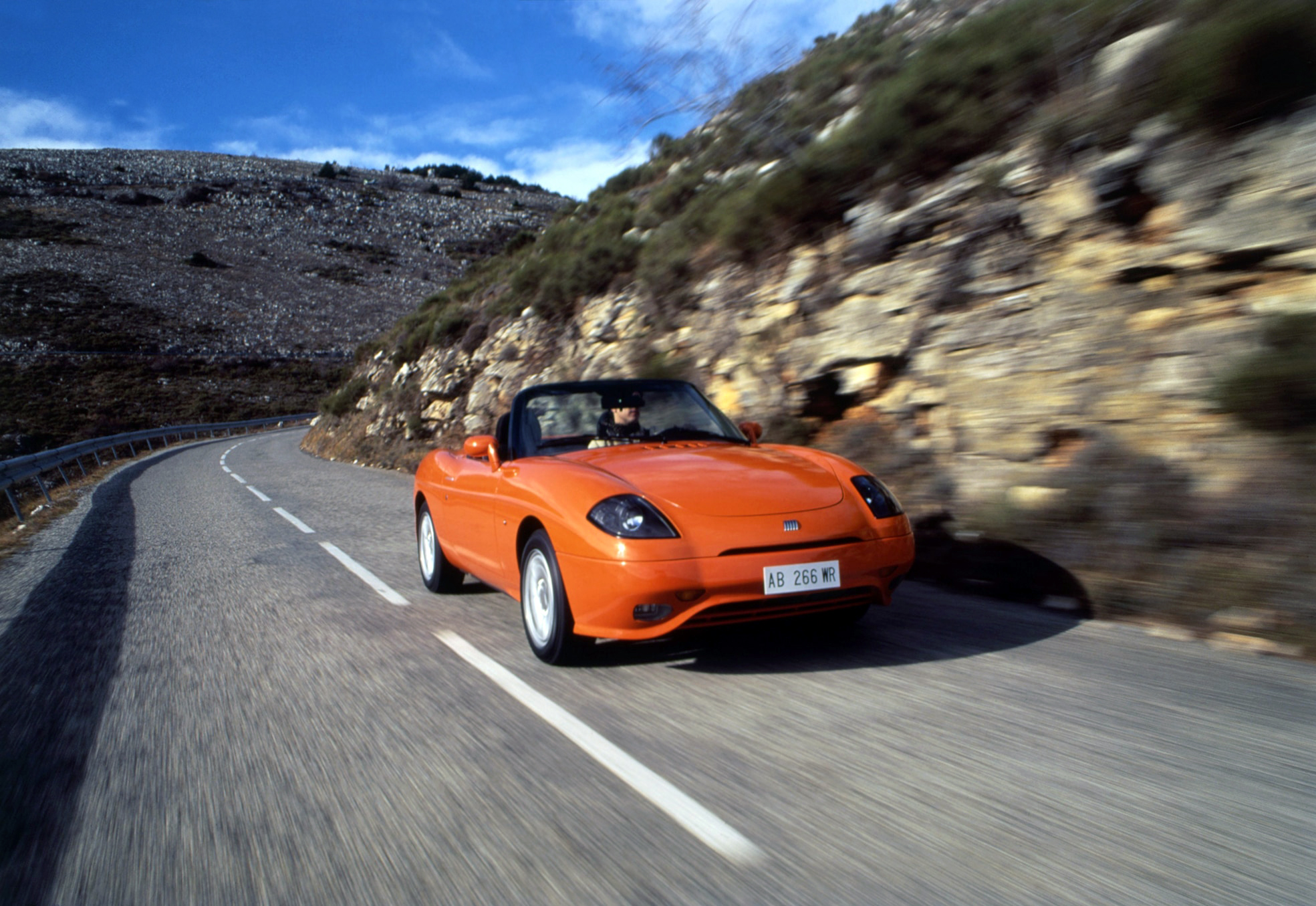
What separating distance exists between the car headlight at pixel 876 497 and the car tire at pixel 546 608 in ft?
4.95

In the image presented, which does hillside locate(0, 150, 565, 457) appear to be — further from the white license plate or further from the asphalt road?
the white license plate

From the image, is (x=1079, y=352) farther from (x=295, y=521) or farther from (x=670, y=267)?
(x=295, y=521)

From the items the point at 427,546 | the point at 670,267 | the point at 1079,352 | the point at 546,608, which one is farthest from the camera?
the point at 670,267

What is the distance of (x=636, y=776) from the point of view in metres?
3.14

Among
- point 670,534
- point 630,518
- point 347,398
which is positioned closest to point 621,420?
point 630,518

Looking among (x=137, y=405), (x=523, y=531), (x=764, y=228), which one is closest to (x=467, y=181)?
(x=137, y=405)

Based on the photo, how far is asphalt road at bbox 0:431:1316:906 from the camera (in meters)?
2.46

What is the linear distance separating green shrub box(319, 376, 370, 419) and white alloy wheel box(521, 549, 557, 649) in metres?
23.5

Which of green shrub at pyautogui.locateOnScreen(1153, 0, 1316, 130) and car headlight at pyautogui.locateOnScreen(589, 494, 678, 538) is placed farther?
green shrub at pyautogui.locateOnScreen(1153, 0, 1316, 130)

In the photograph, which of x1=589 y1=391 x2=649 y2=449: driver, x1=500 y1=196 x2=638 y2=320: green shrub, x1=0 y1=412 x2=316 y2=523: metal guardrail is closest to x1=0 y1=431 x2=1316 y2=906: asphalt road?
x1=589 y1=391 x2=649 y2=449: driver

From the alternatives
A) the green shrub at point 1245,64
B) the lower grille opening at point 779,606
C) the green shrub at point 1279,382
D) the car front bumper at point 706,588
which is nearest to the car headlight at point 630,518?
the car front bumper at point 706,588

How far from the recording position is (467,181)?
102m

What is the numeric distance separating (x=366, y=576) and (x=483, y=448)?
264 centimetres

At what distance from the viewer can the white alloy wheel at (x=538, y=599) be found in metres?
4.55
